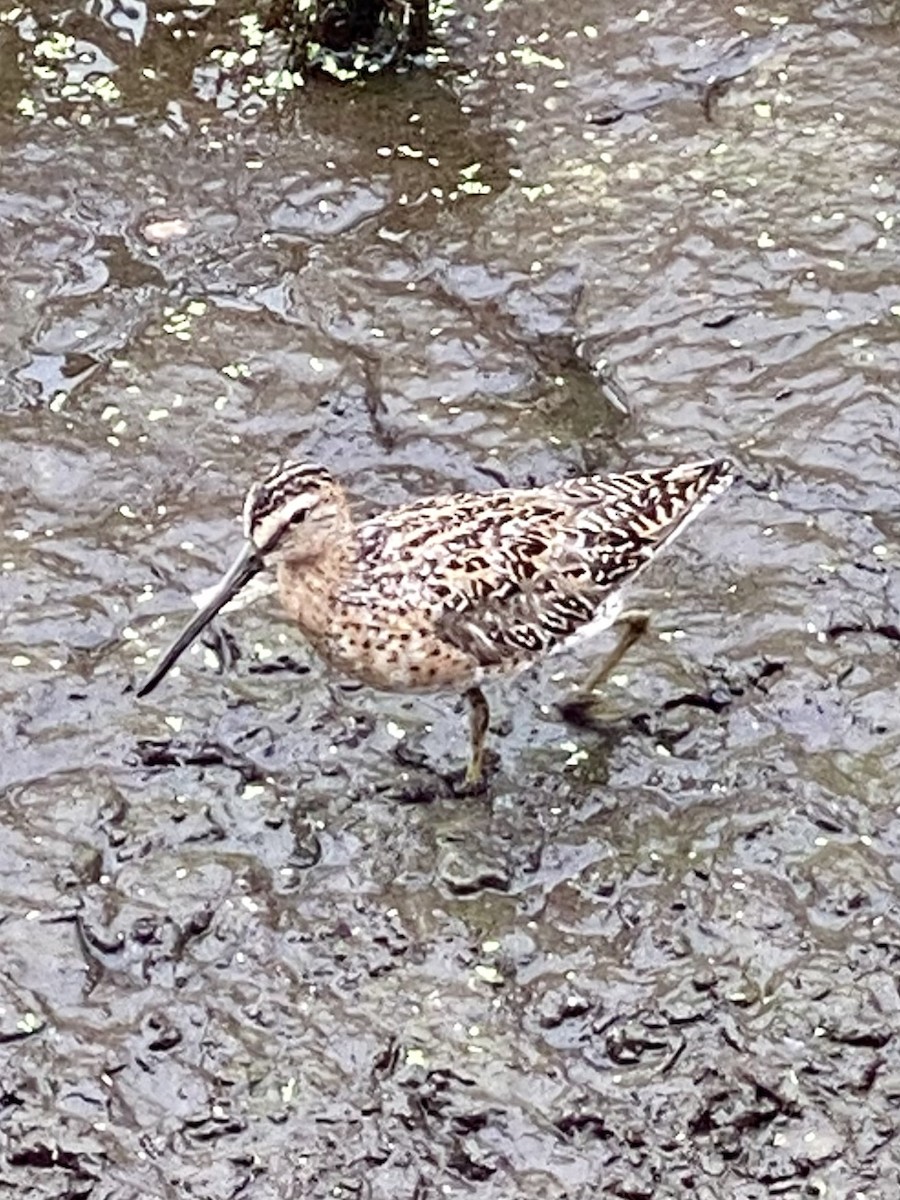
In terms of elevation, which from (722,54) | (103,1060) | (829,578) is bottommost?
A: (103,1060)

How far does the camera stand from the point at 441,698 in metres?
7.07

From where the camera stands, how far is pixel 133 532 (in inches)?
296

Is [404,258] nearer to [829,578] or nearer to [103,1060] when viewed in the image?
[829,578]

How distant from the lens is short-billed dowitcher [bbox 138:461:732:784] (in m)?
6.39

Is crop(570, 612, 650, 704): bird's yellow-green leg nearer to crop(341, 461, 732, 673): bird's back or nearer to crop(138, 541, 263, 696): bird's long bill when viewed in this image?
crop(341, 461, 732, 673): bird's back

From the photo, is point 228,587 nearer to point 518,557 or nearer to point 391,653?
point 391,653

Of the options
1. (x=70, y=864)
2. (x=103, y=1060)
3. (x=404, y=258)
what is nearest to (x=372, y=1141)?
(x=103, y=1060)

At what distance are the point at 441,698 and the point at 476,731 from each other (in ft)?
1.51

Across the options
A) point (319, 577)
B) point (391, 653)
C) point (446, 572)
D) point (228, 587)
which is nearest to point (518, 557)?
point (446, 572)

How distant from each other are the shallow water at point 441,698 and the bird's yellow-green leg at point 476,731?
0.10 meters

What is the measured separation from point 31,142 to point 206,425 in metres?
1.85

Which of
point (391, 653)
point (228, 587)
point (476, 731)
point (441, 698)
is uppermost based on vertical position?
point (228, 587)

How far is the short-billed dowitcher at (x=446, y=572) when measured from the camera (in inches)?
252

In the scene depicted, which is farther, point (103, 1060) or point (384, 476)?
point (384, 476)
